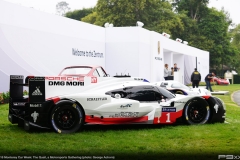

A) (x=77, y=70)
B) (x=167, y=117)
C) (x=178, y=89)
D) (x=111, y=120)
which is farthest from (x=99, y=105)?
(x=178, y=89)

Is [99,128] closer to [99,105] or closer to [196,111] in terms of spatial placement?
[99,105]

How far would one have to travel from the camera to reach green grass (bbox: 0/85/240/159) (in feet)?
20.2

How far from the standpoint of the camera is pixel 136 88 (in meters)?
9.07

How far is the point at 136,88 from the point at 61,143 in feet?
8.55

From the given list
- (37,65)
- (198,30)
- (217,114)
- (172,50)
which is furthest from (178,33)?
(217,114)

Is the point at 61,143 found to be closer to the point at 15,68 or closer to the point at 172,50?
the point at 15,68

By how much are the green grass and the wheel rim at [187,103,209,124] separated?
236 millimetres

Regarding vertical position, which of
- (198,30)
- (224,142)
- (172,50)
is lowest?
(224,142)

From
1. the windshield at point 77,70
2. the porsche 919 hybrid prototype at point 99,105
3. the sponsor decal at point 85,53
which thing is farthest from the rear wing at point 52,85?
the sponsor decal at point 85,53

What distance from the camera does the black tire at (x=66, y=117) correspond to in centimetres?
802

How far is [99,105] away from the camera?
27.5ft

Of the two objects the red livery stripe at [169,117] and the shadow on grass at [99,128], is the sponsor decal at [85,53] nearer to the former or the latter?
the shadow on grass at [99,128]

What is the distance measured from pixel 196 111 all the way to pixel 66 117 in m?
2.95

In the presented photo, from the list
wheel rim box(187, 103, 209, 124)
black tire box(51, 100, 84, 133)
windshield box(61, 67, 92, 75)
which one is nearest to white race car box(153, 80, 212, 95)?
windshield box(61, 67, 92, 75)
